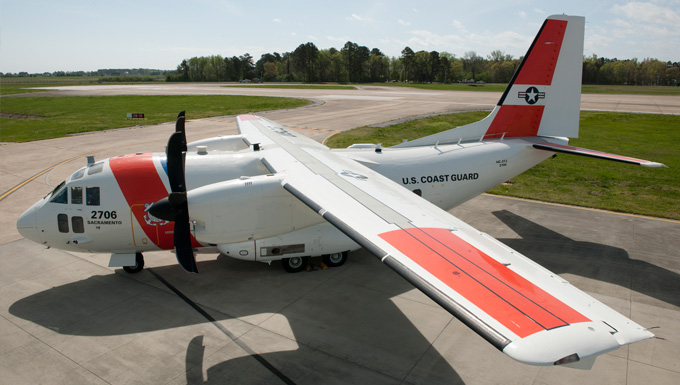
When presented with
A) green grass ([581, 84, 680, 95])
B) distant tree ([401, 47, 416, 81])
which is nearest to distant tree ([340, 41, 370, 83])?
distant tree ([401, 47, 416, 81])

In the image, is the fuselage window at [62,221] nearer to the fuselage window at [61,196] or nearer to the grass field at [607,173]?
the fuselage window at [61,196]

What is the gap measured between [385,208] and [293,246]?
4.33m

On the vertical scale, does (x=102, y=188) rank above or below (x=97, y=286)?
above

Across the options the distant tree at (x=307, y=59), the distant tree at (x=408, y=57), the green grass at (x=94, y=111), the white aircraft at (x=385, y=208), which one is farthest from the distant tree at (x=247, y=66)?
the white aircraft at (x=385, y=208)

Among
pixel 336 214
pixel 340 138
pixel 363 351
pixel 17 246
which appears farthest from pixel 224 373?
pixel 340 138

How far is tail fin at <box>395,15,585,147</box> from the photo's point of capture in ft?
51.9

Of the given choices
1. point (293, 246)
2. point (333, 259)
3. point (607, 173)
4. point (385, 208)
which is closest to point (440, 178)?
point (333, 259)

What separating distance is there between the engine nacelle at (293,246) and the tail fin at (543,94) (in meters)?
5.61

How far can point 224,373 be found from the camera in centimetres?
868

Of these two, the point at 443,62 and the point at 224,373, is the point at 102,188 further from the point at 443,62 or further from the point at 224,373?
the point at 443,62

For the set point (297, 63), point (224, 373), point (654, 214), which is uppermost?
point (297, 63)

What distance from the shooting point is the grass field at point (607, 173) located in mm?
19453

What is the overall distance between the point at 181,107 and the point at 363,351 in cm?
5762

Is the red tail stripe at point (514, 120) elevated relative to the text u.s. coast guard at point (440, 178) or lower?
elevated
